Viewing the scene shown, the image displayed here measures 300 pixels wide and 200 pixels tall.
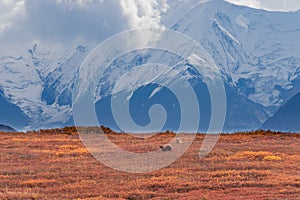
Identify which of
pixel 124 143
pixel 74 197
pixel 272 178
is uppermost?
pixel 124 143

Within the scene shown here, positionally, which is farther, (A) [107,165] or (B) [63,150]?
(B) [63,150]

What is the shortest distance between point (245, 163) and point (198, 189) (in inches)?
384

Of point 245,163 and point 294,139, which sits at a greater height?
point 294,139

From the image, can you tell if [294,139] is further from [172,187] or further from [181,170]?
[172,187]

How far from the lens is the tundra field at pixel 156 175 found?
102 ft

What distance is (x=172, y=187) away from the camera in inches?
1297

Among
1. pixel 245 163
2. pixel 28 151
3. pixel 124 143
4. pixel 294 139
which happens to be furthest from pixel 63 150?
pixel 294 139

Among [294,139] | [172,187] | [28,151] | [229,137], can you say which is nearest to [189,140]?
[229,137]

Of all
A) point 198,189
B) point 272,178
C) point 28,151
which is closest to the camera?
point 198,189

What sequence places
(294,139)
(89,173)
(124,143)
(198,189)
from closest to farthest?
(198,189) < (89,173) < (124,143) < (294,139)

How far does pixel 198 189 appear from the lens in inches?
1276

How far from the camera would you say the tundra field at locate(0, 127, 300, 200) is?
3106 centimetres

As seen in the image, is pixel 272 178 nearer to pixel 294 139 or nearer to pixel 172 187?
pixel 172 187

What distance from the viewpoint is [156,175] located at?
37344 mm
